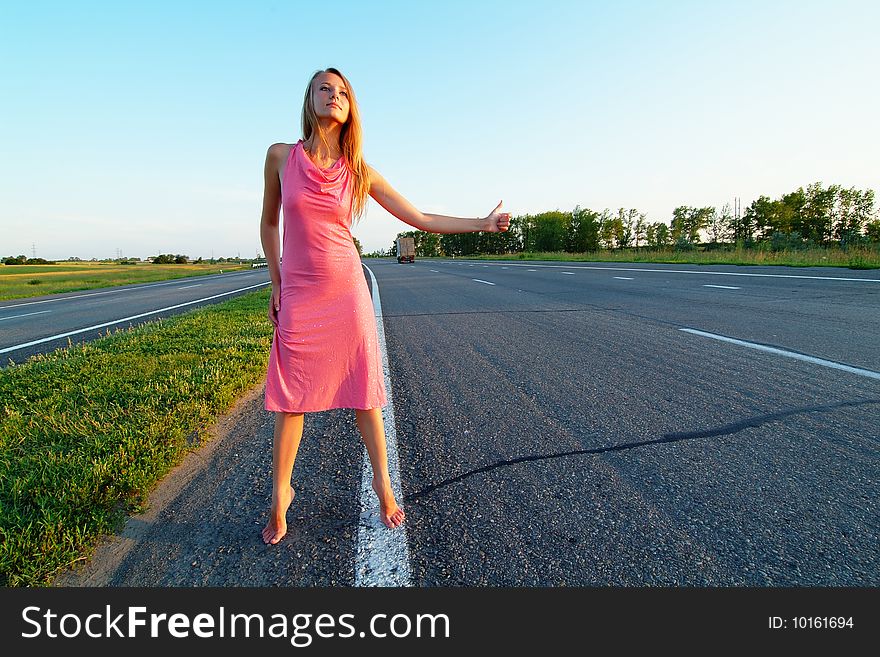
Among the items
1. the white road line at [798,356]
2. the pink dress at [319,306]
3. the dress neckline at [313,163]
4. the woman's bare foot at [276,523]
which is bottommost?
the woman's bare foot at [276,523]

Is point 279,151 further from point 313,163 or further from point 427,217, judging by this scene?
point 427,217

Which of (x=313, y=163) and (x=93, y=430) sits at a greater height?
(x=313, y=163)

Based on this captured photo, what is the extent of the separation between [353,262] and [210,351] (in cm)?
392

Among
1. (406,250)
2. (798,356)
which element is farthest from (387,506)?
(406,250)

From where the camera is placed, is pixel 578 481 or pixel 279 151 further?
pixel 578 481

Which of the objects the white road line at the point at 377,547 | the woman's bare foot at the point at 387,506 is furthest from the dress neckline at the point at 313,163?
the white road line at the point at 377,547

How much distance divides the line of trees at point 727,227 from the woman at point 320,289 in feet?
103

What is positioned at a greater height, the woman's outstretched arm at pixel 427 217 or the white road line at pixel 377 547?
the woman's outstretched arm at pixel 427 217

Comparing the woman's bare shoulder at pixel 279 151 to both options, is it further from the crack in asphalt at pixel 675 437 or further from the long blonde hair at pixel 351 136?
the crack in asphalt at pixel 675 437

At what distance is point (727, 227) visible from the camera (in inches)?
2645

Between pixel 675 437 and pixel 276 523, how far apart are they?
2.38 metres

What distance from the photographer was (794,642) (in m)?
1.46

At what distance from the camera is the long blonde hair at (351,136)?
199cm

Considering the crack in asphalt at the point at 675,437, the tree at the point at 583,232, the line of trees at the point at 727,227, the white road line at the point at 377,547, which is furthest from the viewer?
the tree at the point at 583,232
